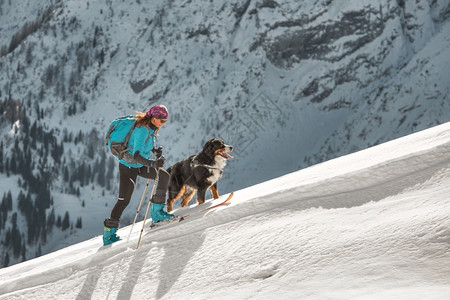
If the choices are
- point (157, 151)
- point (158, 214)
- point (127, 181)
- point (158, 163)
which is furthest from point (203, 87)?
point (158, 163)

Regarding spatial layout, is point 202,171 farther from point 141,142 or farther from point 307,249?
point 307,249

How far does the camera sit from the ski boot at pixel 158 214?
750cm

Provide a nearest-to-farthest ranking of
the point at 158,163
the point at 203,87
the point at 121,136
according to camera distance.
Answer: the point at 121,136
the point at 158,163
the point at 203,87

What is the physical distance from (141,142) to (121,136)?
33 cm

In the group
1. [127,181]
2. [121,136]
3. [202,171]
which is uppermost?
[121,136]

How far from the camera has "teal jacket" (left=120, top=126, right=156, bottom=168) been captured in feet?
22.4

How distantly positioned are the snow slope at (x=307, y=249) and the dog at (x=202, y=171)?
344 cm

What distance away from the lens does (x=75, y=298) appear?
5004 mm

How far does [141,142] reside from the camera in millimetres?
6848

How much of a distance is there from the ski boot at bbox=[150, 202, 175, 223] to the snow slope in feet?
4.20

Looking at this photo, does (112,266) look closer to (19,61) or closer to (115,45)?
(115,45)

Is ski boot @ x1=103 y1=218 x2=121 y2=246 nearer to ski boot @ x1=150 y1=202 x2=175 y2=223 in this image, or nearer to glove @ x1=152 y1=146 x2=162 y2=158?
ski boot @ x1=150 y1=202 x2=175 y2=223

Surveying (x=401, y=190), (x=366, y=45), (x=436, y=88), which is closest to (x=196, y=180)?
(x=401, y=190)

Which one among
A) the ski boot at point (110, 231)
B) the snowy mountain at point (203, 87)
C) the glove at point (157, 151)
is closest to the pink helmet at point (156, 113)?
the glove at point (157, 151)
